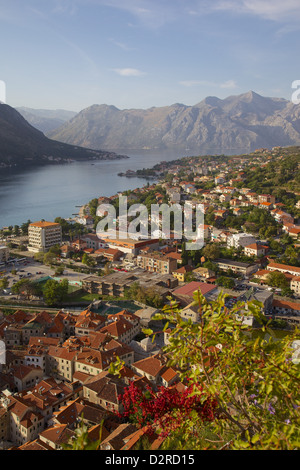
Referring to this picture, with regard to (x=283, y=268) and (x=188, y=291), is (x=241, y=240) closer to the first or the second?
(x=283, y=268)

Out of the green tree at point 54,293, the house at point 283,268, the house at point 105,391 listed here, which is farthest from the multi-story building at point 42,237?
the house at point 105,391

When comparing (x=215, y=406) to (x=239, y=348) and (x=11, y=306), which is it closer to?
(x=239, y=348)

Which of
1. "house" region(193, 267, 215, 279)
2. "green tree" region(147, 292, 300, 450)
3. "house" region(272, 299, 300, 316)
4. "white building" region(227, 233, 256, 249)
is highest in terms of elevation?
"green tree" region(147, 292, 300, 450)

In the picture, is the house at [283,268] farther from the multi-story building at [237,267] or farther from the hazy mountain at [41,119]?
the hazy mountain at [41,119]

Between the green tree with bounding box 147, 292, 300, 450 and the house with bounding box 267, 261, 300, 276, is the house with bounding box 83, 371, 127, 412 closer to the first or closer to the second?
the green tree with bounding box 147, 292, 300, 450

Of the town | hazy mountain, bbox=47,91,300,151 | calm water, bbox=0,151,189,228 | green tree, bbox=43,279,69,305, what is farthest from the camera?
hazy mountain, bbox=47,91,300,151

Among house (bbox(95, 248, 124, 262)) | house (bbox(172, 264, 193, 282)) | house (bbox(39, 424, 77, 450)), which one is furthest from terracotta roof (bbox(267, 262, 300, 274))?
house (bbox(39, 424, 77, 450))

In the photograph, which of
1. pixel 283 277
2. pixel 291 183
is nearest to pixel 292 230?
pixel 283 277

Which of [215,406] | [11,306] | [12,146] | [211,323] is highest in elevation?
[12,146]
